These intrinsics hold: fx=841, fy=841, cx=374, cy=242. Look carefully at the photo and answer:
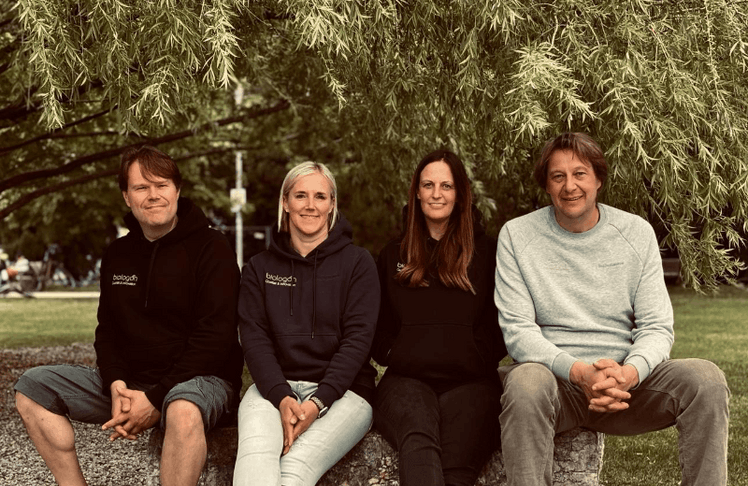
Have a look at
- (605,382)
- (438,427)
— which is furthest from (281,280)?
(605,382)

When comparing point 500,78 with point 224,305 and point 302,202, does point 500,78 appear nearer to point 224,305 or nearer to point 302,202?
point 302,202

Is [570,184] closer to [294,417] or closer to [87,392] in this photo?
[294,417]

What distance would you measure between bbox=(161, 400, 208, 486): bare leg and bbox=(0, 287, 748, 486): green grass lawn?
2.64 meters

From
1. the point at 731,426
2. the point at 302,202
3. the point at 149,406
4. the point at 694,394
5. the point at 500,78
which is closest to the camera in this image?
the point at 694,394

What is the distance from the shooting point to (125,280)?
3.69m

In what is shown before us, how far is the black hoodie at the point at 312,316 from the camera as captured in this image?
11.4ft

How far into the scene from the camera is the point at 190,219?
3.77m

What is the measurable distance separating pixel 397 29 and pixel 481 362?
2.02 m

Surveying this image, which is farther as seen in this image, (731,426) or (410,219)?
(731,426)

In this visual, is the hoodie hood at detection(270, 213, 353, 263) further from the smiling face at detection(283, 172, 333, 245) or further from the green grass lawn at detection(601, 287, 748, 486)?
the green grass lawn at detection(601, 287, 748, 486)

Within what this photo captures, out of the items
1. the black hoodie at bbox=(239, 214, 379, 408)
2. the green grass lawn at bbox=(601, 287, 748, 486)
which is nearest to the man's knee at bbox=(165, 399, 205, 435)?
the black hoodie at bbox=(239, 214, 379, 408)

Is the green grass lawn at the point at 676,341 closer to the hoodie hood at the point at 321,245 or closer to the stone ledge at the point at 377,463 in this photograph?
the stone ledge at the point at 377,463

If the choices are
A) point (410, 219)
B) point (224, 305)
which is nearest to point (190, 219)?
point (224, 305)

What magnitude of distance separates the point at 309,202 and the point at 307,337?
1.92 feet
